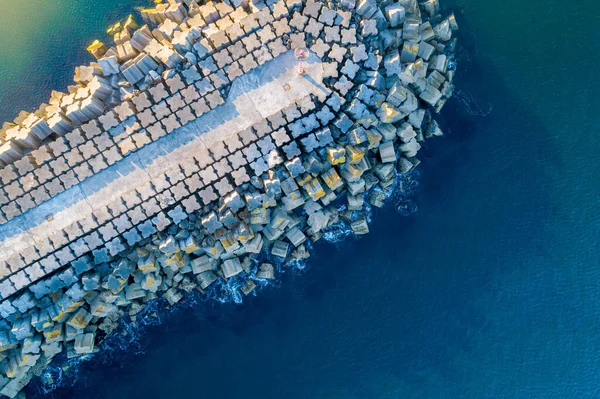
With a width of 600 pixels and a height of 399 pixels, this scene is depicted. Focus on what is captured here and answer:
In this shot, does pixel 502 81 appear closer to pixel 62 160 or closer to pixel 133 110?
pixel 133 110

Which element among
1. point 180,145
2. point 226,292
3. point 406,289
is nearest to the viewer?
point 180,145

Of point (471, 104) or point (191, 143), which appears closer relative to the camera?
point (191, 143)

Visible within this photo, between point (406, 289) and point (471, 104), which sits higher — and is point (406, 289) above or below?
below

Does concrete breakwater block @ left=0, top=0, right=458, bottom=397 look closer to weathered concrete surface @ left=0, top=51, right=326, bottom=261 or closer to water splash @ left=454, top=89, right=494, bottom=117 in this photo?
weathered concrete surface @ left=0, top=51, right=326, bottom=261

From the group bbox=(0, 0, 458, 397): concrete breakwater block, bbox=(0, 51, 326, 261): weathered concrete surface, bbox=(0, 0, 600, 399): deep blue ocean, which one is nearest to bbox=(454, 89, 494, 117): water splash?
bbox=(0, 0, 600, 399): deep blue ocean

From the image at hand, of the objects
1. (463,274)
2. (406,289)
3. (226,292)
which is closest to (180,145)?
(226,292)

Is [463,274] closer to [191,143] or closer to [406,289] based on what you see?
[406,289]

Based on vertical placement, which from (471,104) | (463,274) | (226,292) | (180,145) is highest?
(180,145)

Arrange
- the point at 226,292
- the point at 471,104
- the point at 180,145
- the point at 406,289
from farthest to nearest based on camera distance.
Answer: the point at 226,292 → the point at 406,289 → the point at 471,104 → the point at 180,145

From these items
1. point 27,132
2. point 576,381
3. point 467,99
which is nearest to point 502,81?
point 467,99
